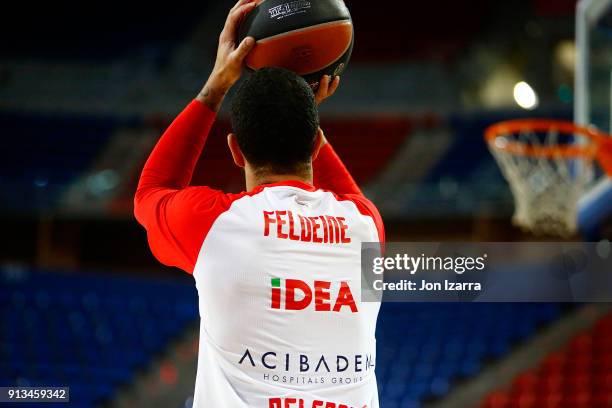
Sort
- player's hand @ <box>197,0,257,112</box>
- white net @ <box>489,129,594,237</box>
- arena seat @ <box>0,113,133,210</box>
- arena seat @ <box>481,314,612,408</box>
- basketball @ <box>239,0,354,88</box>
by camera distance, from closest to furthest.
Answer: player's hand @ <box>197,0,257,112</box>
basketball @ <box>239,0,354,88</box>
white net @ <box>489,129,594,237</box>
arena seat @ <box>481,314,612,408</box>
arena seat @ <box>0,113,133,210</box>

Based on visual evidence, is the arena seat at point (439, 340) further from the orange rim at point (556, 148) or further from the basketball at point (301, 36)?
the basketball at point (301, 36)

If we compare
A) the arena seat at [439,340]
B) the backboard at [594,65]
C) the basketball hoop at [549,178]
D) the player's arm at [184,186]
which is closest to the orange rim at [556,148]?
the basketball hoop at [549,178]

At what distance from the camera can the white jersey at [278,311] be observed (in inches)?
49.3

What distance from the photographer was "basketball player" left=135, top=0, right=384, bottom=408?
1253 mm

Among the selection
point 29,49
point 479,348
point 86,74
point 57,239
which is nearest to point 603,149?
point 479,348

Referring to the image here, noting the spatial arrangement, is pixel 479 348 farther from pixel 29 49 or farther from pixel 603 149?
pixel 29 49

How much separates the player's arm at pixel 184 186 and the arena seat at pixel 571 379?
246 inches

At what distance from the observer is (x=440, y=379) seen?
758 cm

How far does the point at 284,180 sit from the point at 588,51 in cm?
464

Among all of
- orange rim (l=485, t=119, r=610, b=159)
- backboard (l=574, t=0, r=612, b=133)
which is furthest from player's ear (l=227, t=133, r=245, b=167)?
backboard (l=574, t=0, r=612, b=133)

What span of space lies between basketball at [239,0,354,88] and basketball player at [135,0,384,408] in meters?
0.27

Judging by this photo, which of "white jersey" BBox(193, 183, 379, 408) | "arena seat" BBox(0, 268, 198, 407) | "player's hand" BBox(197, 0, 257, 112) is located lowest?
"arena seat" BBox(0, 268, 198, 407)

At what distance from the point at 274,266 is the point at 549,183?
4.32 metres

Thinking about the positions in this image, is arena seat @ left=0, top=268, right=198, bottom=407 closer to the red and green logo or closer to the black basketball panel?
the black basketball panel
